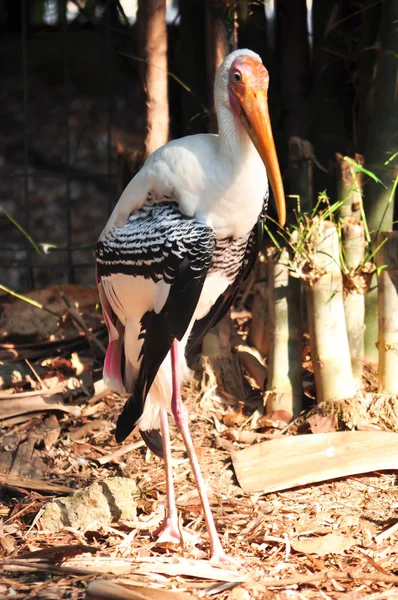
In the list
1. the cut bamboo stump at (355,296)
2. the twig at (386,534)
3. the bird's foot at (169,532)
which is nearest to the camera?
the twig at (386,534)

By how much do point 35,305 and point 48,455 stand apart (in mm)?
1321

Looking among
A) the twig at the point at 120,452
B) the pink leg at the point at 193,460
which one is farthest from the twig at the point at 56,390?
the pink leg at the point at 193,460

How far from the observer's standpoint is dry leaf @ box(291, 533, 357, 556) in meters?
3.24

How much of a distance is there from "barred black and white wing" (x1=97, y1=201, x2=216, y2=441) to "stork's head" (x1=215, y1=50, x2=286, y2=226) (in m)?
0.35

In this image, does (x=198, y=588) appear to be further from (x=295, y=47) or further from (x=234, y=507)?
(x=295, y=47)

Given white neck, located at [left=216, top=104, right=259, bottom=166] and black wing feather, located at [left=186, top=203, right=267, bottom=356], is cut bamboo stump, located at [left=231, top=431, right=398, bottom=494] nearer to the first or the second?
black wing feather, located at [left=186, top=203, right=267, bottom=356]

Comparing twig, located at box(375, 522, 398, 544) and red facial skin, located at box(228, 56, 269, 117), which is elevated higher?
red facial skin, located at box(228, 56, 269, 117)

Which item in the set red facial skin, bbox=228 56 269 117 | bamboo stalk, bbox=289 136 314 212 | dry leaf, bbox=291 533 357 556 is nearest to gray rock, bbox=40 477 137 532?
dry leaf, bbox=291 533 357 556

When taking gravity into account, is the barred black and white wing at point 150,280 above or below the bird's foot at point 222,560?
above

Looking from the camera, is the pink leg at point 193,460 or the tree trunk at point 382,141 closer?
the pink leg at point 193,460

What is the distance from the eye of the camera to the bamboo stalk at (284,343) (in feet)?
14.6

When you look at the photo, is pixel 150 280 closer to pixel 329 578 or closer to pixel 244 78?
pixel 244 78

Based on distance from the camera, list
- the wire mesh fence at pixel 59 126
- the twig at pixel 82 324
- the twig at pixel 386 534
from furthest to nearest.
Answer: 1. the wire mesh fence at pixel 59 126
2. the twig at pixel 82 324
3. the twig at pixel 386 534

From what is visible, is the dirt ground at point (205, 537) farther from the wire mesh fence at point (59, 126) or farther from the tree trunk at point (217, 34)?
the wire mesh fence at point (59, 126)
